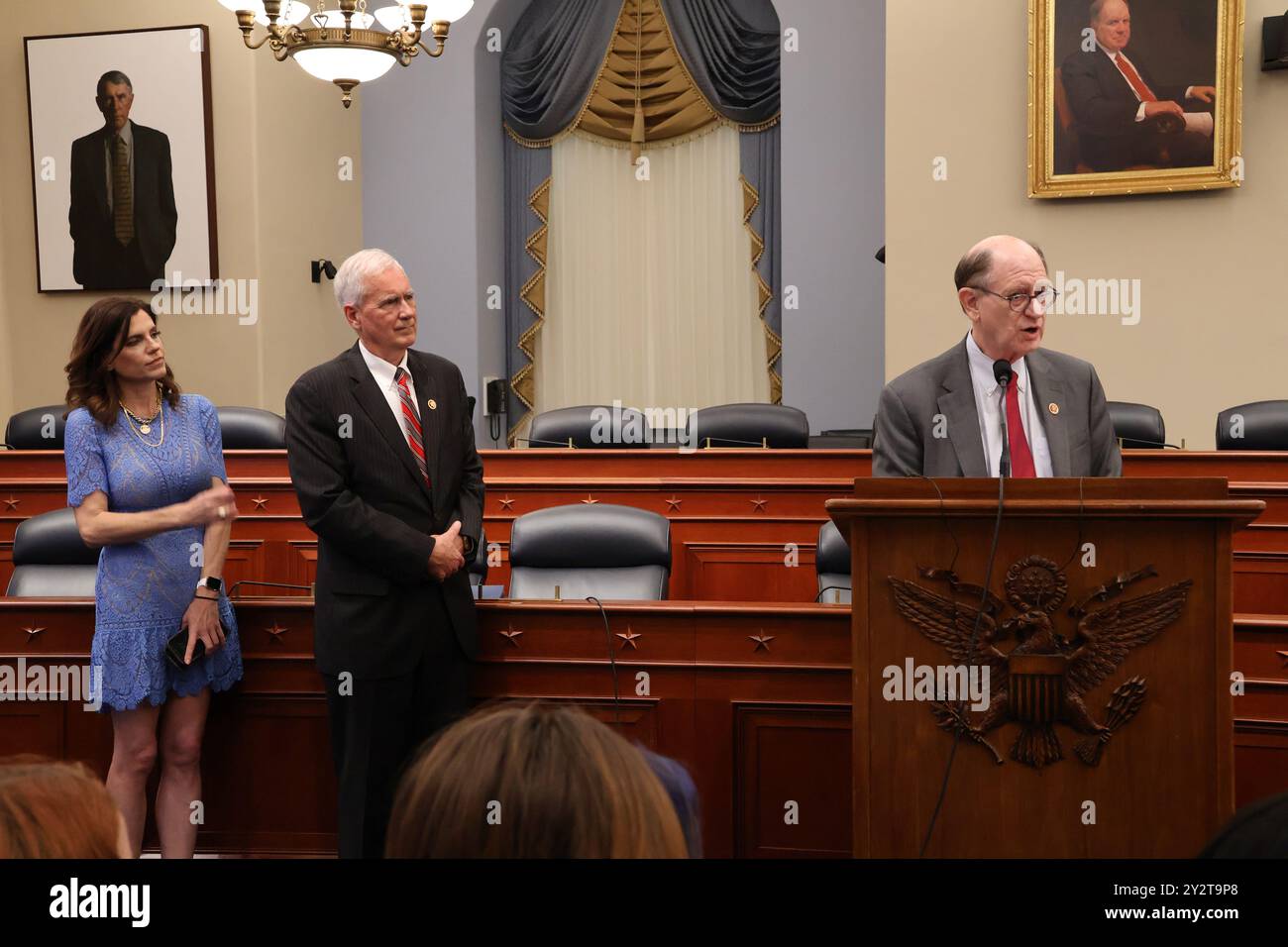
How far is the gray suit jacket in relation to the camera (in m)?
2.75

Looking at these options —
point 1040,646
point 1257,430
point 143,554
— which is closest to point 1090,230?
point 1257,430

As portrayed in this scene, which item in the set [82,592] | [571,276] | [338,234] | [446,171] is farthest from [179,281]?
[82,592]

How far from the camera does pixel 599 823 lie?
0.95m

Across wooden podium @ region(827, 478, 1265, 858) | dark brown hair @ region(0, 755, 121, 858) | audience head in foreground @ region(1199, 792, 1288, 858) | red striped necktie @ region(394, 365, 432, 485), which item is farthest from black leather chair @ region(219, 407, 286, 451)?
audience head in foreground @ region(1199, 792, 1288, 858)

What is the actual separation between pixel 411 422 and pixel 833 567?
A: 143 cm

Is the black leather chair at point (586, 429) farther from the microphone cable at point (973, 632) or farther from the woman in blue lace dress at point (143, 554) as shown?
the microphone cable at point (973, 632)

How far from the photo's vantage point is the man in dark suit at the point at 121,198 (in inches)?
310

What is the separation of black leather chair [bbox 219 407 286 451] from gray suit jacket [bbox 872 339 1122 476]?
3911 millimetres

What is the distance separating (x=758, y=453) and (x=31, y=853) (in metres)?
4.61

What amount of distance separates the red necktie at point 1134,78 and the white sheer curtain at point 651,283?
312 centimetres

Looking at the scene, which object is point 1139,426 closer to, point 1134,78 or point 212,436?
point 1134,78

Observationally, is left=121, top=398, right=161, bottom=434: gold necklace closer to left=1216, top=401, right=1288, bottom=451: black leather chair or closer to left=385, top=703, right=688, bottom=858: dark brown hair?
left=385, top=703, right=688, bottom=858: dark brown hair

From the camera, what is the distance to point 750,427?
621 centimetres
